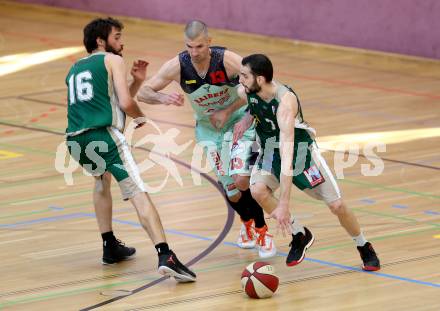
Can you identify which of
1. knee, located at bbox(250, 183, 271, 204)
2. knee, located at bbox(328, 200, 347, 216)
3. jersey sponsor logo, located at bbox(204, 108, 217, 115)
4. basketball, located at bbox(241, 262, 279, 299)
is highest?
jersey sponsor logo, located at bbox(204, 108, 217, 115)

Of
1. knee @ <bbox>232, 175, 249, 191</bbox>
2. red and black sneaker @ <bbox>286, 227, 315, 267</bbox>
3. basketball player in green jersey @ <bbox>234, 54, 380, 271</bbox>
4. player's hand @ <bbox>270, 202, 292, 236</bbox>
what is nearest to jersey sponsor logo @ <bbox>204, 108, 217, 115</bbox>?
knee @ <bbox>232, 175, 249, 191</bbox>

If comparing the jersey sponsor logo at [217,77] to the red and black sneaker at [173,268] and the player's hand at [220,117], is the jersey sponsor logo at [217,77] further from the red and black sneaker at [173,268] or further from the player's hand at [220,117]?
the red and black sneaker at [173,268]

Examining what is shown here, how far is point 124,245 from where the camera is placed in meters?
9.32

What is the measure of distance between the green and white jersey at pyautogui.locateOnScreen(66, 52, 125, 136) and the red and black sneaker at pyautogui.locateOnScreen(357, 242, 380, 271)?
2134mm

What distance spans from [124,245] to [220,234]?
0.99 meters

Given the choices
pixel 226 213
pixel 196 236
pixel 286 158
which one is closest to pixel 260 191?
pixel 286 158

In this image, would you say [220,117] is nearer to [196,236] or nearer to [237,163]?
[237,163]

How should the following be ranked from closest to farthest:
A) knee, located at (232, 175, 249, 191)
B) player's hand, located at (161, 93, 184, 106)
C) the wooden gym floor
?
the wooden gym floor → player's hand, located at (161, 93, 184, 106) → knee, located at (232, 175, 249, 191)

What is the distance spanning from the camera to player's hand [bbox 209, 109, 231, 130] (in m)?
9.54

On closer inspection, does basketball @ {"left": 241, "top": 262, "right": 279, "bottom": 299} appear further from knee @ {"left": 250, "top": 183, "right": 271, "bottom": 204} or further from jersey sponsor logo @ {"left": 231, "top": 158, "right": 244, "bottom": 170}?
jersey sponsor logo @ {"left": 231, "top": 158, "right": 244, "bottom": 170}

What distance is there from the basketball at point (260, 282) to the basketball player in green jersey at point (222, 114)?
3.42ft

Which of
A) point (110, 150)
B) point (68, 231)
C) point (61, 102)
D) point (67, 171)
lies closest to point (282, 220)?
point (110, 150)

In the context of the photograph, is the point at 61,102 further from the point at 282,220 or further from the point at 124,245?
the point at 282,220

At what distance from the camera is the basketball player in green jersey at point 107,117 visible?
8562 millimetres
